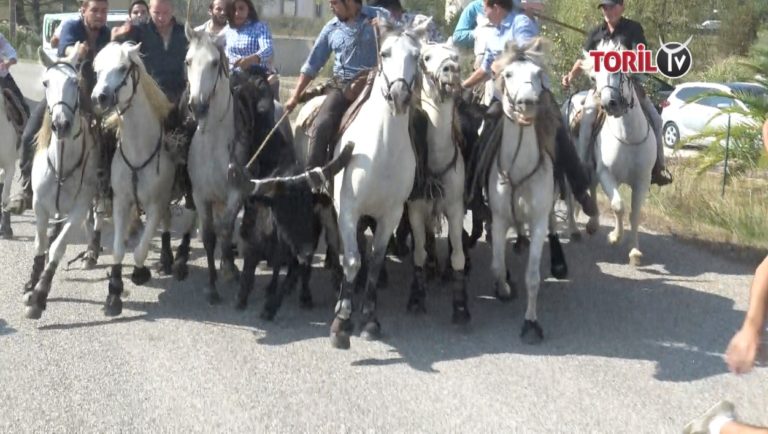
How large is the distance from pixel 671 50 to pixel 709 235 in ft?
9.67

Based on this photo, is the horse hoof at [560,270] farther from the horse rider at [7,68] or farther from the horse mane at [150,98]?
the horse rider at [7,68]

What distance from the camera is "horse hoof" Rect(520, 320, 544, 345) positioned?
816cm

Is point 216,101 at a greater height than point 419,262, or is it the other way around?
point 216,101

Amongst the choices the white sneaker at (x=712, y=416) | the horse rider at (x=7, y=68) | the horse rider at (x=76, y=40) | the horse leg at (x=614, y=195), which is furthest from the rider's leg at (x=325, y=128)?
the horse rider at (x=7, y=68)

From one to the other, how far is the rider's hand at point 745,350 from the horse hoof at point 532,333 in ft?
11.7

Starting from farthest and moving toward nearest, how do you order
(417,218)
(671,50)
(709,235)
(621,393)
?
(671,50)
(709,235)
(417,218)
(621,393)

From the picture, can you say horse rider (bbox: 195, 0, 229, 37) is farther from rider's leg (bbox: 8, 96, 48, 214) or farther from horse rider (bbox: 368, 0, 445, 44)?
rider's leg (bbox: 8, 96, 48, 214)

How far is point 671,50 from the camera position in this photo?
1413 centimetres

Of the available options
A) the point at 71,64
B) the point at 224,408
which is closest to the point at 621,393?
the point at 224,408


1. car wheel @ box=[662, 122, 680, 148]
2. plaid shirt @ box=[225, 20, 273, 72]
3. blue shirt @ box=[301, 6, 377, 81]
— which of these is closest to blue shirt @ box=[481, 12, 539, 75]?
blue shirt @ box=[301, 6, 377, 81]

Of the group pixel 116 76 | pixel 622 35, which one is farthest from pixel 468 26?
pixel 116 76

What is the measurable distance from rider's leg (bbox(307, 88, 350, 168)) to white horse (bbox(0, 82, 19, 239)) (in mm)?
4630

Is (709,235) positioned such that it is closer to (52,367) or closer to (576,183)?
(576,183)

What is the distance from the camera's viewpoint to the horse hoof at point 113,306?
8.71 m
